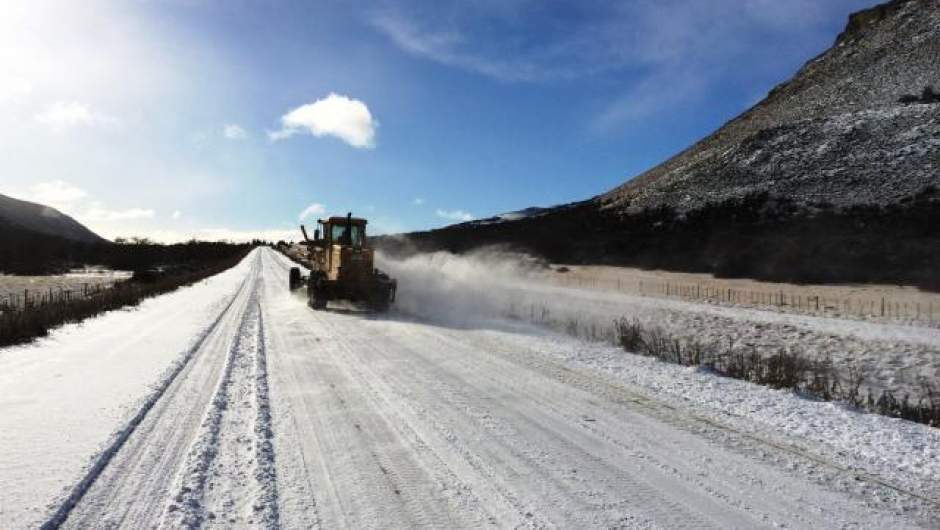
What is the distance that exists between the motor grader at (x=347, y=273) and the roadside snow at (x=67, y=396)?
5.33 m

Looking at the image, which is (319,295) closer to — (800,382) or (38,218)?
(800,382)

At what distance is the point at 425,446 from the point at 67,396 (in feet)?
15.6

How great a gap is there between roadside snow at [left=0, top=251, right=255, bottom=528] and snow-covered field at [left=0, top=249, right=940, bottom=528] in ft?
0.10

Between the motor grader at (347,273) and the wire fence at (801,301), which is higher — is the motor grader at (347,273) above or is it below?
above

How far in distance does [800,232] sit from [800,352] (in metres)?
38.6

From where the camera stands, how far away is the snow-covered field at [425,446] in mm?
4586

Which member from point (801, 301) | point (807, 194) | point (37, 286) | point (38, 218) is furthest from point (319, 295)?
point (38, 218)

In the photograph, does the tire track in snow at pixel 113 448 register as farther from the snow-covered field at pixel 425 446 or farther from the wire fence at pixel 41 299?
the wire fence at pixel 41 299

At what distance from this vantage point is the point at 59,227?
614ft

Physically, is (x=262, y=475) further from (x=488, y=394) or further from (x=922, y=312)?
(x=922, y=312)

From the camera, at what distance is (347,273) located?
20.3 metres

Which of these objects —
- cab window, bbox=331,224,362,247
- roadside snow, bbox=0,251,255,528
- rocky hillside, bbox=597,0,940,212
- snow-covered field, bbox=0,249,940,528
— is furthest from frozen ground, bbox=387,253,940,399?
rocky hillside, bbox=597,0,940,212

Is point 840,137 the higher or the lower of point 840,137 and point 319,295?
the higher

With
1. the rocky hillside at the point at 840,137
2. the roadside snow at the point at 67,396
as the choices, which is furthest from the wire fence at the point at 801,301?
the roadside snow at the point at 67,396
